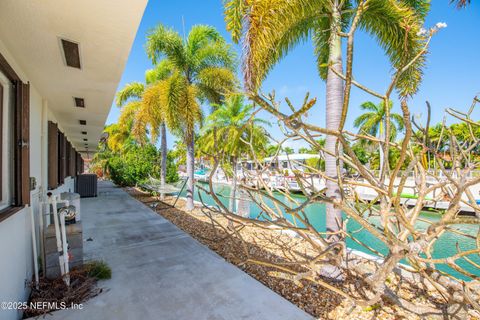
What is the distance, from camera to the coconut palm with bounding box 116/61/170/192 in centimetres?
868

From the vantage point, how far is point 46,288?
318 centimetres

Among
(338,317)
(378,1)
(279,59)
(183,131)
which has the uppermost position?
(378,1)

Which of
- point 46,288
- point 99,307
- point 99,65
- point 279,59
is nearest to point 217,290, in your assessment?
point 99,307

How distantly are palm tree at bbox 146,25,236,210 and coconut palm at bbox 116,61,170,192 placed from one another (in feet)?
1.57

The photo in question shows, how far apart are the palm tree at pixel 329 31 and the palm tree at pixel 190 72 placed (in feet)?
12.4

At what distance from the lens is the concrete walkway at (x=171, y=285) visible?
2812mm

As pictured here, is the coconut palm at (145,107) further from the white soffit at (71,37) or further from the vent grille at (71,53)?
the vent grille at (71,53)

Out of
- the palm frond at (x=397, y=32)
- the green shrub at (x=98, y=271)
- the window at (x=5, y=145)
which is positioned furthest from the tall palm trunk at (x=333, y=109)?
the window at (x=5, y=145)

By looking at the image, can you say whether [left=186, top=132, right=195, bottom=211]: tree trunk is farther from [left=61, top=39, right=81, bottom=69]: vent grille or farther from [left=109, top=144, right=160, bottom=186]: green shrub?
[left=61, top=39, right=81, bottom=69]: vent grille

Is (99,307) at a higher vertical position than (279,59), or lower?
lower

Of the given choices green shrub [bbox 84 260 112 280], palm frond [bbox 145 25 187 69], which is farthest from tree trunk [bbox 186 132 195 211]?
green shrub [bbox 84 260 112 280]

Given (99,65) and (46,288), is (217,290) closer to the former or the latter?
(46,288)

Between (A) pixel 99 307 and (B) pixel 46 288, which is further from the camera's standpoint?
(B) pixel 46 288

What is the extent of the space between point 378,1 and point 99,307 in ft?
21.4
